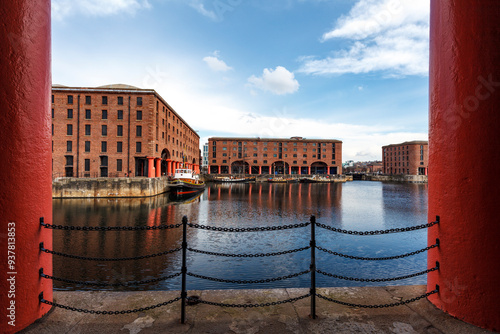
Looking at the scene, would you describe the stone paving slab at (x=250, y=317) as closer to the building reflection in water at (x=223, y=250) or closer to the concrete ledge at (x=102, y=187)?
the building reflection in water at (x=223, y=250)

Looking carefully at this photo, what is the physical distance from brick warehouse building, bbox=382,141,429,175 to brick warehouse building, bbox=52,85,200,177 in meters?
99.4

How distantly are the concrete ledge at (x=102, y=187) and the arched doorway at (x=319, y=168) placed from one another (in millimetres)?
68817

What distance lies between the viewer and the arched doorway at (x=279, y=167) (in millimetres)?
86769

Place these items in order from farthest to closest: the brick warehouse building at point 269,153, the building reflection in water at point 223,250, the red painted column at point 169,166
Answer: the brick warehouse building at point 269,153, the red painted column at point 169,166, the building reflection in water at point 223,250

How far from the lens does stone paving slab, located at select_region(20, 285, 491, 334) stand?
2.95 m

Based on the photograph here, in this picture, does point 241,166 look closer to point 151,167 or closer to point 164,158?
point 164,158

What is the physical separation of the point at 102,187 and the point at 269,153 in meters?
60.3

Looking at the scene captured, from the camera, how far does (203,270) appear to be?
9328 mm

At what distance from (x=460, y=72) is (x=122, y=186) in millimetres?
33343

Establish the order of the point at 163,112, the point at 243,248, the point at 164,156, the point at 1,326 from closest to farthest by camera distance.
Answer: the point at 1,326
the point at 243,248
the point at 163,112
the point at 164,156

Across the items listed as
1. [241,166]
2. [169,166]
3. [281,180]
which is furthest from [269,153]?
[169,166]

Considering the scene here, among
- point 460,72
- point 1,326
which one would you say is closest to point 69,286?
point 1,326

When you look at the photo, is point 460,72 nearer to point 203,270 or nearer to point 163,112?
point 203,270

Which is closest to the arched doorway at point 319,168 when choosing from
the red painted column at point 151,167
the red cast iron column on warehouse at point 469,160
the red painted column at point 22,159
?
the red painted column at point 151,167
